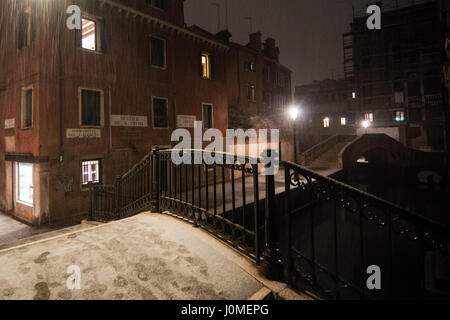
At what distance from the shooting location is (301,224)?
56.5ft

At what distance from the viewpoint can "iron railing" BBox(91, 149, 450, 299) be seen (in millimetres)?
2996

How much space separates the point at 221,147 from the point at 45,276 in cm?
1598

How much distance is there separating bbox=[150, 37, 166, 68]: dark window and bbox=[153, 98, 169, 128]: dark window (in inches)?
88.0

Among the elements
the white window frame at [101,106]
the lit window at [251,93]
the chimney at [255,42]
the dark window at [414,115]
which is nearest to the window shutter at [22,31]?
the white window frame at [101,106]

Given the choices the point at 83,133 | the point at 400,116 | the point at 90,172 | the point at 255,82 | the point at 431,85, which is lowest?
the point at 90,172

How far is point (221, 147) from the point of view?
61.9ft

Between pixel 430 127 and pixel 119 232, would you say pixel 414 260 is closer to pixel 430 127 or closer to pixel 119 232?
pixel 119 232

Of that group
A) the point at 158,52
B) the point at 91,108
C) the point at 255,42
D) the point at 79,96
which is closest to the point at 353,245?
the point at 91,108

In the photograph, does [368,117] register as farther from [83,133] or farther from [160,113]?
[83,133]

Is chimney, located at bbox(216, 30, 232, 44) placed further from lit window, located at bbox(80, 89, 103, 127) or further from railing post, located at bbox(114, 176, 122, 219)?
railing post, located at bbox(114, 176, 122, 219)

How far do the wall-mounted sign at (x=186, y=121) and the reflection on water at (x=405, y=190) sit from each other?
14939 millimetres

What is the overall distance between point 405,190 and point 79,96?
27960 mm

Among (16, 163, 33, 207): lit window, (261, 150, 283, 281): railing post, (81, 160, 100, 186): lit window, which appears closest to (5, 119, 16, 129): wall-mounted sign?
(16, 163, 33, 207): lit window

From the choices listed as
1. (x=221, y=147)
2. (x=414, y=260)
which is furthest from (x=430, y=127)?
(x=221, y=147)
